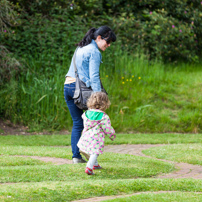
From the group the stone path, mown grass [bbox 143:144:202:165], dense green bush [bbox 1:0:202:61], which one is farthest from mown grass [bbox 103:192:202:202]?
dense green bush [bbox 1:0:202:61]

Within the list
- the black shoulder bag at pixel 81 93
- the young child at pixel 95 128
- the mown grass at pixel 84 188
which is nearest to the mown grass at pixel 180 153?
the mown grass at pixel 84 188

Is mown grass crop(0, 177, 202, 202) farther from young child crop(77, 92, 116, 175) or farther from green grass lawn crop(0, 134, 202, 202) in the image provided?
young child crop(77, 92, 116, 175)

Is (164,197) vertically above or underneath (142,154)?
above

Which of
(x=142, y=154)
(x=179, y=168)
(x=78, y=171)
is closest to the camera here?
(x=78, y=171)

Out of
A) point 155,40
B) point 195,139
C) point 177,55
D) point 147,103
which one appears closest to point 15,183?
point 195,139

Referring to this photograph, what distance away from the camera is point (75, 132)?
526cm

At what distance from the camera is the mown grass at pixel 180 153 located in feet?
20.1

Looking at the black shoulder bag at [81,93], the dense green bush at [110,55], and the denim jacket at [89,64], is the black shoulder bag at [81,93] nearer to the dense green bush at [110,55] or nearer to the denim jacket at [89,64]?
the denim jacket at [89,64]

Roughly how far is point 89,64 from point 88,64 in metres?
0.10

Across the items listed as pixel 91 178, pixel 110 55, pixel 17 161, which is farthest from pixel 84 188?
pixel 110 55

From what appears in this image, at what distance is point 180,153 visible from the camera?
6594 millimetres

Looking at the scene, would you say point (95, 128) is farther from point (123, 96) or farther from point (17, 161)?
point (123, 96)

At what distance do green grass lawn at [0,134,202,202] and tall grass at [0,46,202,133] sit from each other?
262 centimetres

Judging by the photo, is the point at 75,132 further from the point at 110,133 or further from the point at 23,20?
the point at 23,20
